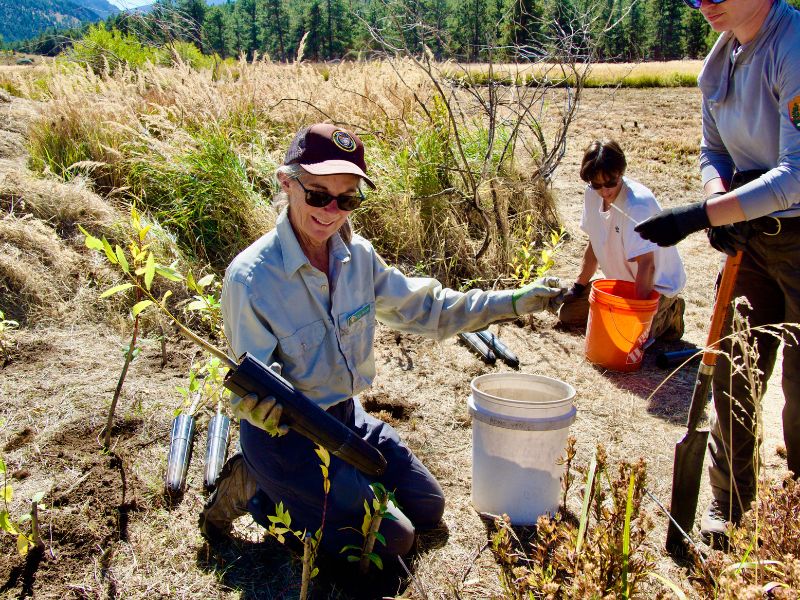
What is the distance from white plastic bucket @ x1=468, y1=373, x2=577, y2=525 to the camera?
93.3 inches

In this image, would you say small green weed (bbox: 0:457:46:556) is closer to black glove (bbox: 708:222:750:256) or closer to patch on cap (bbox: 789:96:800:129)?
black glove (bbox: 708:222:750:256)

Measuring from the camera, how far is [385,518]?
2.25 metres

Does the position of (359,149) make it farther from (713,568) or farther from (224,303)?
(713,568)

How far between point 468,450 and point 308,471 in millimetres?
1085

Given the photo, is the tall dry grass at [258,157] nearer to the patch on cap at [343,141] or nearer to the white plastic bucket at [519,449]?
the white plastic bucket at [519,449]

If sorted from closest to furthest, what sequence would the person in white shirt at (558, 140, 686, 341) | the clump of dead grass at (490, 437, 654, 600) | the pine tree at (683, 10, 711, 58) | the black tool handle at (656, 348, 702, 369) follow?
the clump of dead grass at (490, 437, 654, 600) → the person in white shirt at (558, 140, 686, 341) → the black tool handle at (656, 348, 702, 369) → the pine tree at (683, 10, 711, 58)

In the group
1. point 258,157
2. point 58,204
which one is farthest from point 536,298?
point 58,204

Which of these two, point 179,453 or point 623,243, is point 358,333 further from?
point 623,243

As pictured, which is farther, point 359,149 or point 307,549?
point 359,149

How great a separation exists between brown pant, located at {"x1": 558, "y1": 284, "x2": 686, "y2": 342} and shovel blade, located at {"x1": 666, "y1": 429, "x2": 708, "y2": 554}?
184cm

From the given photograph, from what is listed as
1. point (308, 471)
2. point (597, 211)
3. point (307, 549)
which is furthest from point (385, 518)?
point (597, 211)

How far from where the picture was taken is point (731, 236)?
2201 millimetres

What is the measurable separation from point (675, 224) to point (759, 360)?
0.62 metres

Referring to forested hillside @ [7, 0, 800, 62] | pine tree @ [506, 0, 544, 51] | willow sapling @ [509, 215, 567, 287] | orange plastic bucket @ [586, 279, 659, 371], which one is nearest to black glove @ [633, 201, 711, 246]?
orange plastic bucket @ [586, 279, 659, 371]
